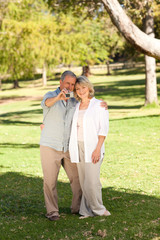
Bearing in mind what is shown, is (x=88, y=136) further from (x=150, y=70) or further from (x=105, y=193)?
(x=150, y=70)

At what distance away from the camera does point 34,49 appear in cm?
2912

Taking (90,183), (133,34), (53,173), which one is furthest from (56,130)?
(133,34)

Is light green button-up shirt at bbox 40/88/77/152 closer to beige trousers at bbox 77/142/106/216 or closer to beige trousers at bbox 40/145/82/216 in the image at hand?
beige trousers at bbox 40/145/82/216

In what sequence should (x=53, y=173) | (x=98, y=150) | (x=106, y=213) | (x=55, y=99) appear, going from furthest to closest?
(x=106, y=213) → (x=53, y=173) → (x=98, y=150) → (x=55, y=99)

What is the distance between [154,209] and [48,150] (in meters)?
1.91

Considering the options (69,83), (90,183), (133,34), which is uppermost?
(133,34)

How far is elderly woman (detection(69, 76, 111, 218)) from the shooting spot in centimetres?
552

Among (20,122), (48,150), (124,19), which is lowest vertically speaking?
(20,122)

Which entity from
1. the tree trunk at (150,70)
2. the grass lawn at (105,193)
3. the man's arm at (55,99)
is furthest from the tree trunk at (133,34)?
the tree trunk at (150,70)

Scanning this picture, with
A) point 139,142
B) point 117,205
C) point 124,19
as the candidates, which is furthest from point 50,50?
point 117,205

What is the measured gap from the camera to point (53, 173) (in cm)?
574

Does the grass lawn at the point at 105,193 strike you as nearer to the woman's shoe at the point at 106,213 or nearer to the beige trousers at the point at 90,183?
the woman's shoe at the point at 106,213

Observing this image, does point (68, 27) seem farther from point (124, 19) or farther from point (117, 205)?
point (117, 205)

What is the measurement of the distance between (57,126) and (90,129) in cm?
46
